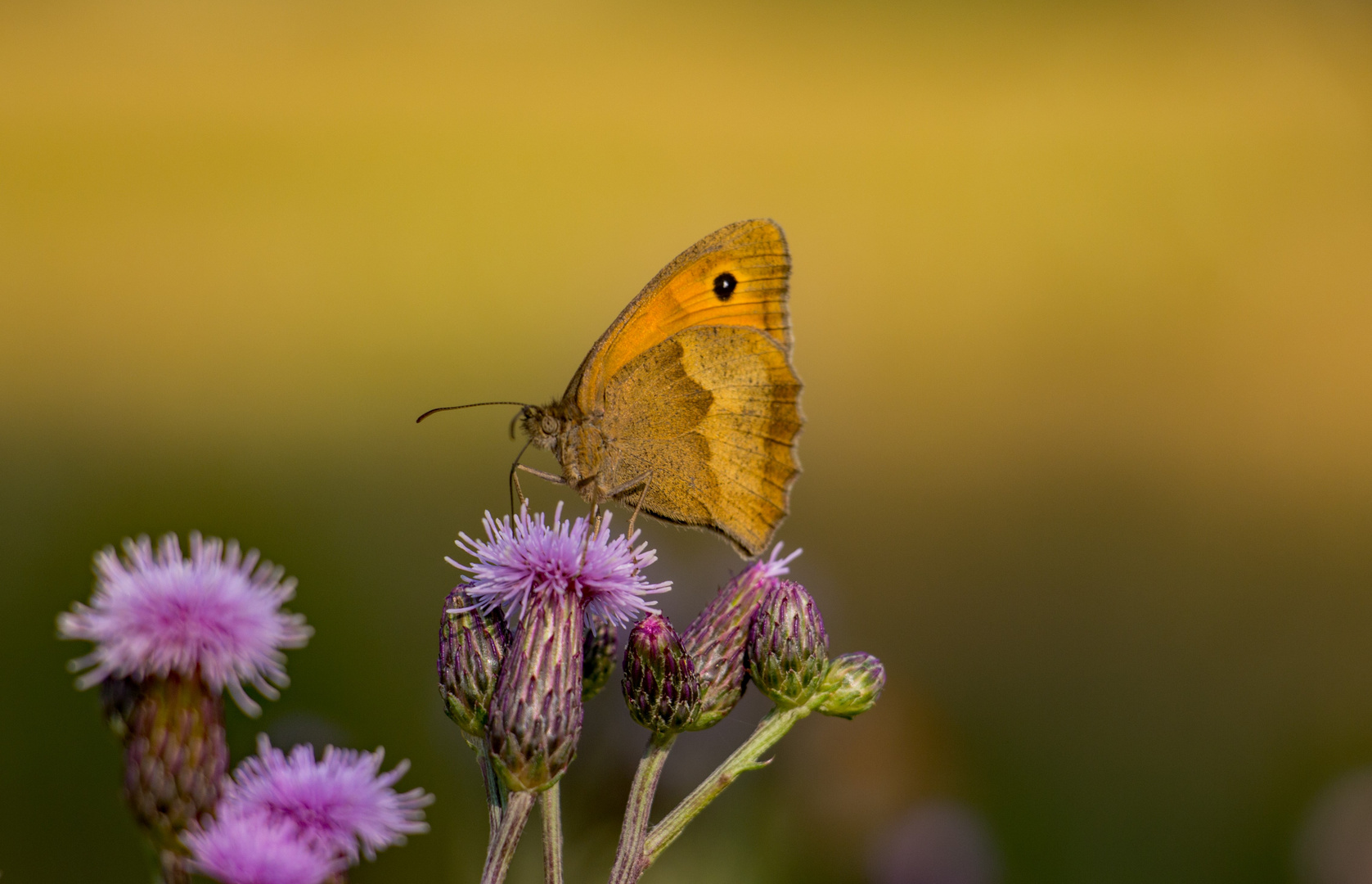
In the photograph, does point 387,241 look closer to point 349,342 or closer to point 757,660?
point 349,342

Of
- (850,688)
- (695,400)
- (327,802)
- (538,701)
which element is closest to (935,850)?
(850,688)

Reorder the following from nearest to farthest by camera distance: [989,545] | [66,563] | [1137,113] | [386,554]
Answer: [66,563] → [386,554] → [989,545] → [1137,113]

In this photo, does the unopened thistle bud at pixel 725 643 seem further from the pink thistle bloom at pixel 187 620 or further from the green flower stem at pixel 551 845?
the pink thistle bloom at pixel 187 620

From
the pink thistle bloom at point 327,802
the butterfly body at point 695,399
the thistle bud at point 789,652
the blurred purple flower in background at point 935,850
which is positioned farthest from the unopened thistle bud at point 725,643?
the blurred purple flower in background at point 935,850

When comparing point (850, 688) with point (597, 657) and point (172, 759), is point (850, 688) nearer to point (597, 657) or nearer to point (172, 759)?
point (597, 657)

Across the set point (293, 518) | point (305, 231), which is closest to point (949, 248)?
point (305, 231)

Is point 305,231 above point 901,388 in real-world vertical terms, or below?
above
